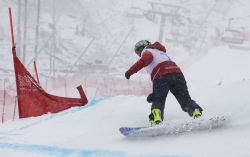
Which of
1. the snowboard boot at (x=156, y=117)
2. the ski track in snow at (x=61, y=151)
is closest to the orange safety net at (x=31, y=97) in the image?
the ski track in snow at (x=61, y=151)

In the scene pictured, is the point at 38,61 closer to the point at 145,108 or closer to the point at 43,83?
the point at 43,83

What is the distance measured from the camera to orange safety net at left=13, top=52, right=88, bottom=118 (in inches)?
357

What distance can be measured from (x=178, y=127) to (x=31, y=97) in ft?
16.3

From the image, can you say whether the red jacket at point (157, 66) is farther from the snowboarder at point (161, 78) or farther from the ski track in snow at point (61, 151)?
the ski track in snow at point (61, 151)

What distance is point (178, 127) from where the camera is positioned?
491 cm

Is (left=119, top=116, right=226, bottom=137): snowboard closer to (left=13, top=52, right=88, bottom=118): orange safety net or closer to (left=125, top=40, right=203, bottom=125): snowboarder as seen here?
(left=125, top=40, right=203, bottom=125): snowboarder

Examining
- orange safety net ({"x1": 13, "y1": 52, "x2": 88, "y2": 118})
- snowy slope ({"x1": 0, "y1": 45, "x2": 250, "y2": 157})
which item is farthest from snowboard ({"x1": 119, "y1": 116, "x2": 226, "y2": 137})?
orange safety net ({"x1": 13, "y1": 52, "x2": 88, "y2": 118})

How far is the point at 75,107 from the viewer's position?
9164mm

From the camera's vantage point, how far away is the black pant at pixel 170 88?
5.68m

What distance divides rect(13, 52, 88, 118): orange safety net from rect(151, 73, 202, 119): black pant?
353 centimetres

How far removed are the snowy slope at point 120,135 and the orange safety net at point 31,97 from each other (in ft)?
1.69

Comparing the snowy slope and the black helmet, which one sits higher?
the black helmet

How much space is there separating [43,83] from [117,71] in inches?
358

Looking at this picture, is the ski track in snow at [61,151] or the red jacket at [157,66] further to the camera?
the red jacket at [157,66]
